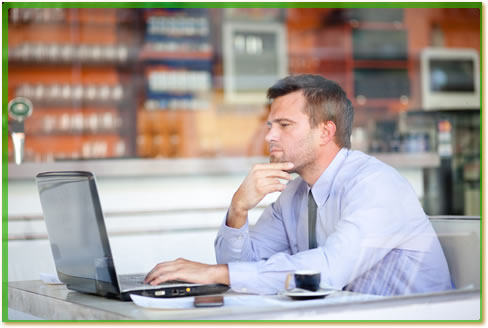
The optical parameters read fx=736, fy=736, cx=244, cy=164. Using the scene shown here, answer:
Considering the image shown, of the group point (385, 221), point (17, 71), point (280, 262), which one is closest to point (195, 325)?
point (280, 262)

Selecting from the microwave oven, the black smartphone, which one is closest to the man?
the black smartphone

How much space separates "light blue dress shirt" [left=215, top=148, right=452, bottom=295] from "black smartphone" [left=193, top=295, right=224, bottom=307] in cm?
12

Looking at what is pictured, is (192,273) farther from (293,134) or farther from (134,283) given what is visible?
(293,134)

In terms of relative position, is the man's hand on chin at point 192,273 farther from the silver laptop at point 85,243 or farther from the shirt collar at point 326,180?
the shirt collar at point 326,180

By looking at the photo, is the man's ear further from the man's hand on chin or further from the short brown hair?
the man's hand on chin

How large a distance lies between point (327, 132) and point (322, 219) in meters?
0.22

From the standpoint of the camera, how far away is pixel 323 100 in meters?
1.82

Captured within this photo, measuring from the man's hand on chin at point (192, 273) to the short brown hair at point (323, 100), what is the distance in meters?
0.44

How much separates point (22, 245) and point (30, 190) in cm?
31

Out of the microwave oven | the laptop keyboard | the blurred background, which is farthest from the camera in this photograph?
the blurred background

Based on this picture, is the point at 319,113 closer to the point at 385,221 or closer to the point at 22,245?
the point at 385,221

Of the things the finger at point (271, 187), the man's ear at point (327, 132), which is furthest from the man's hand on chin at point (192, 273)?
the man's ear at point (327, 132)

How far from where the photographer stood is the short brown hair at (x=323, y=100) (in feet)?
5.88

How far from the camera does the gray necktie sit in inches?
69.9
